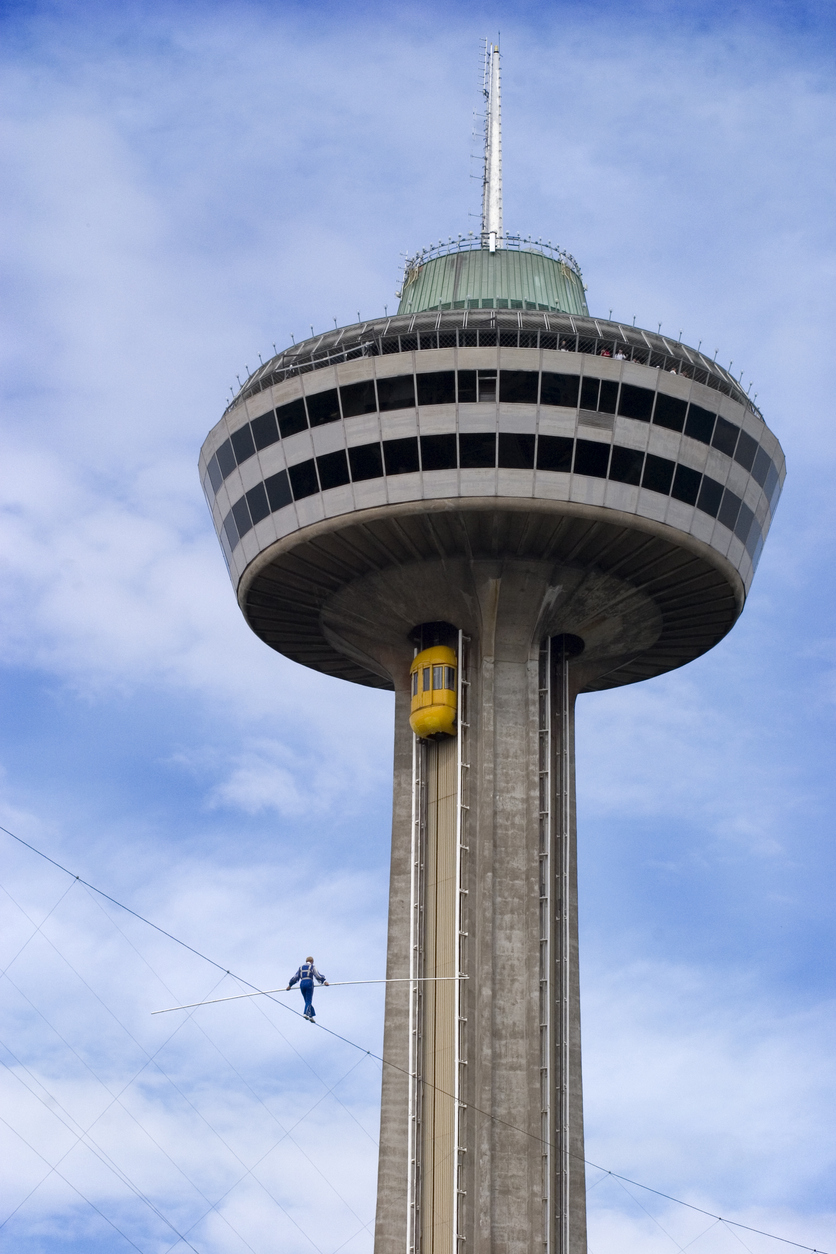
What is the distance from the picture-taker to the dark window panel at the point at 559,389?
63.1m

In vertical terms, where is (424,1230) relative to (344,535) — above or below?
below

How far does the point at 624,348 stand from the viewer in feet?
213

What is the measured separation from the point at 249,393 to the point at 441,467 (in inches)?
333

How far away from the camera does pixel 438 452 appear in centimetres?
6312

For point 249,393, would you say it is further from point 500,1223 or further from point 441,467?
point 500,1223

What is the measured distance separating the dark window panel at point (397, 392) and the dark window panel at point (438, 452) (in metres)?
1.32

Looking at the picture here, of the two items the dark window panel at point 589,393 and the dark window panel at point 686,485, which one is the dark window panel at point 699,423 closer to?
the dark window panel at point 686,485

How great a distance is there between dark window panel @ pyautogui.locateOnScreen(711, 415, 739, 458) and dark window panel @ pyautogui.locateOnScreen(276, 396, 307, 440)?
13.8 metres

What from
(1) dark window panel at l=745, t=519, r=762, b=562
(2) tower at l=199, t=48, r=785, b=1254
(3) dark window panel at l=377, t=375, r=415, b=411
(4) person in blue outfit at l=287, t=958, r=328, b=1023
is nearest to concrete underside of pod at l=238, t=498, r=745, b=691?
(2) tower at l=199, t=48, r=785, b=1254

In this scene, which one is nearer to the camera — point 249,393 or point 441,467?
point 441,467

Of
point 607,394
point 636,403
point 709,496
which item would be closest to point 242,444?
point 607,394

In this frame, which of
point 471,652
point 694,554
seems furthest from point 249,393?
point 694,554

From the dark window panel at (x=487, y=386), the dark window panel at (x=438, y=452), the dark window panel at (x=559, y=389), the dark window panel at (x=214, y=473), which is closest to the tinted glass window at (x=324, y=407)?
the dark window panel at (x=438, y=452)

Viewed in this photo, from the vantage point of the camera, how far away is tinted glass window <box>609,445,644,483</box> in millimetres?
63312
